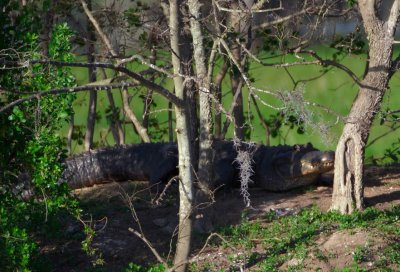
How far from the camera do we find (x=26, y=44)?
24.7ft

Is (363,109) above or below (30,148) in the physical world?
above

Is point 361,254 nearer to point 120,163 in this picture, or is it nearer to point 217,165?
point 217,165

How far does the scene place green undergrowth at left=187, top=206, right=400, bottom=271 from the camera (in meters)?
7.55

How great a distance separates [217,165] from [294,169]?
87 centimetres

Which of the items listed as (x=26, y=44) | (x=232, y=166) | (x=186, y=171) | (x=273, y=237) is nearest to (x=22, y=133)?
(x=26, y=44)

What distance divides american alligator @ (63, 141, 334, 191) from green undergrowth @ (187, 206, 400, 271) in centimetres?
121

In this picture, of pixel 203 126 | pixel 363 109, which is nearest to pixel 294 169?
pixel 363 109

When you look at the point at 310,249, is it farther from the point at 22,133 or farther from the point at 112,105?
the point at 112,105

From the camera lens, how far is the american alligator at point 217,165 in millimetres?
10297

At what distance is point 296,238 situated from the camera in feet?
26.5

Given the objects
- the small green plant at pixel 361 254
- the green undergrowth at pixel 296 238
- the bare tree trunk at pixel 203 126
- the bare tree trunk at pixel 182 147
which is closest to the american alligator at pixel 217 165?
the bare tree trunk at pixel 203 126

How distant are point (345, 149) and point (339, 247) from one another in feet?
3.44

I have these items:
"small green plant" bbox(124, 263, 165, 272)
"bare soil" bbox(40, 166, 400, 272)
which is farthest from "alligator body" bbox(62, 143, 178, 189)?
"small green plant" bbox(124, 263, 165, 272)

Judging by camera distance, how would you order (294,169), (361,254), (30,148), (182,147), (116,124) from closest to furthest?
(182,147) < (361,254) < (30,148) < (294,169) < (116,124)
